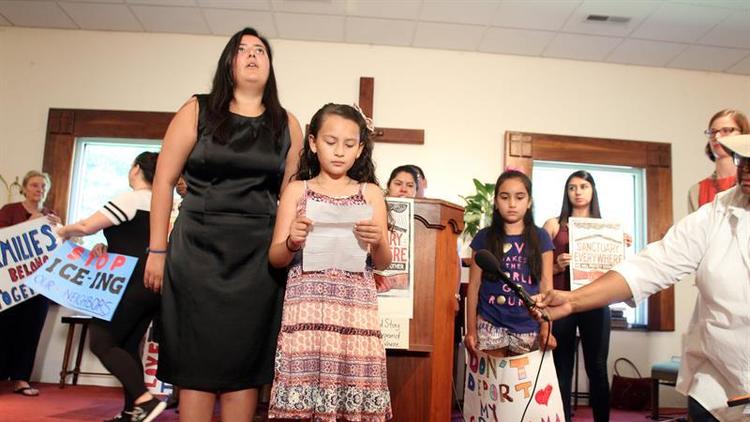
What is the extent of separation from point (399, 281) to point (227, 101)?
3.02 ft

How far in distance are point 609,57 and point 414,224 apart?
4021 mm

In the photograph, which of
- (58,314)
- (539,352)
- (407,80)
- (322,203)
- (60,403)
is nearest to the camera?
(322,203)

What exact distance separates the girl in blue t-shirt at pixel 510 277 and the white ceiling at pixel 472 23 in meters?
2.41

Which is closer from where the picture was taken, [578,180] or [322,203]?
[322,203]

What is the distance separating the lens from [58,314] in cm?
494

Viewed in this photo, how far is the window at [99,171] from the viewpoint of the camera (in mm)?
5156

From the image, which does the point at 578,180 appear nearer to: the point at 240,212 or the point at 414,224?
the point at 414,224

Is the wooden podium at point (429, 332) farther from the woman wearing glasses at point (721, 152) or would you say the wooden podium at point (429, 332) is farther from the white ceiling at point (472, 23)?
the white ceiling at point (472, 23)

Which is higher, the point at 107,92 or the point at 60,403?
the point at 107,92

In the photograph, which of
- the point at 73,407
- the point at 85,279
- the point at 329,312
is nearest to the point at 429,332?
the point at 329,312

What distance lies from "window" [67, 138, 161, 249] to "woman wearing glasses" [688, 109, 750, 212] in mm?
4313

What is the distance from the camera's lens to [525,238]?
269cm

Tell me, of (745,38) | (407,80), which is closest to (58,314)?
(407,80)

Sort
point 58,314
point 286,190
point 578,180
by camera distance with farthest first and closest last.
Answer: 1. point 58,314
2. point 578,180
3. point 286,190
